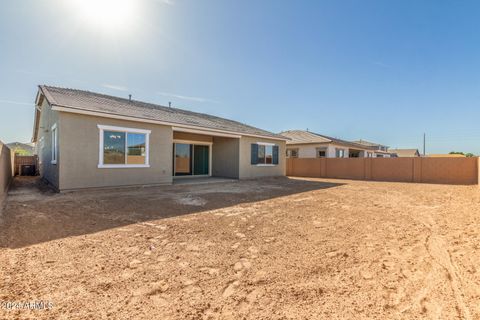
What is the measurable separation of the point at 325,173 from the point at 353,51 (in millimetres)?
9155

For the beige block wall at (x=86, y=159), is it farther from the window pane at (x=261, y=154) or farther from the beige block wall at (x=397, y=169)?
the beige block wall at (x=397, y=169)

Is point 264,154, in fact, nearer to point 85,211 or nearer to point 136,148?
point 136,148

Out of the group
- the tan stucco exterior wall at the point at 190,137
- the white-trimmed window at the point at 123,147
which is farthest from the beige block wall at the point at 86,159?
the tan stucco exterior wall at the point at 190,137

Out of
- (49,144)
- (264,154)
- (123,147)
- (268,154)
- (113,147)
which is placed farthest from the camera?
(268,154)

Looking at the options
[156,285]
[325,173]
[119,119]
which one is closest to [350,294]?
[156,285]

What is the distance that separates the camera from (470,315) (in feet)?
6.98

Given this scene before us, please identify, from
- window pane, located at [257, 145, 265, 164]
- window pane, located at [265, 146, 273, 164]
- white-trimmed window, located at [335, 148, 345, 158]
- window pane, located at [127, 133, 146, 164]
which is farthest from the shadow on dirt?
white-trimmed window, located at [335, 148, 345, 158]

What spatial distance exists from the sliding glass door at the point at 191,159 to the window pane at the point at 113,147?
4643 mm

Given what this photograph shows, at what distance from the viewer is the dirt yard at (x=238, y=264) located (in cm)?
223

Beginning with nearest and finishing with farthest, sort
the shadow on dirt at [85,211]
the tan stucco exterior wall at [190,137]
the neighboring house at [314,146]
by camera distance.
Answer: the shadow on dirt at [85,211]
the tan stucco exterior wall at [190,137]
the neighboring house at [314,146]

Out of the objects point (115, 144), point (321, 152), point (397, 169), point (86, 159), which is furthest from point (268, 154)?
point (86, 159)

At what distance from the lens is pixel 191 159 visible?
1507cm

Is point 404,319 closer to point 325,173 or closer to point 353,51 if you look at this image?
point 353,51

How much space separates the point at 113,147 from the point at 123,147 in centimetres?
38
